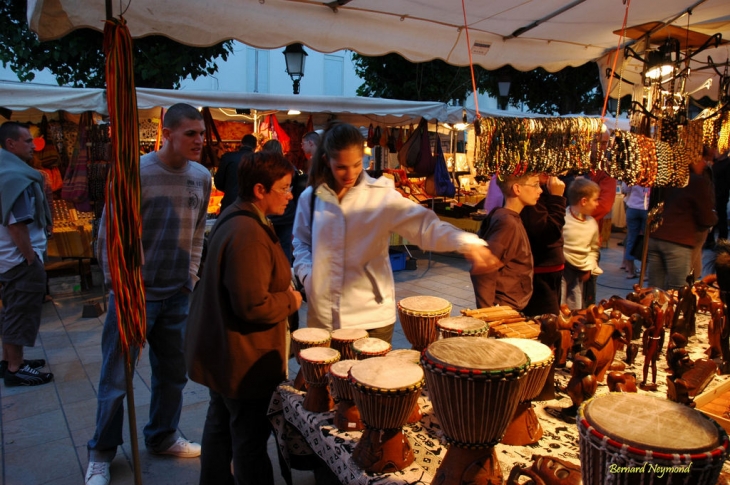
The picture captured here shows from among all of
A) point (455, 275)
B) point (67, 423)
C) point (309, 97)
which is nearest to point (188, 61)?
point (309, 97)

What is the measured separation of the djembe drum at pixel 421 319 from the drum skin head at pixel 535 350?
Result: 332 mm

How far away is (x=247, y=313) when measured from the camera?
1.92 meters

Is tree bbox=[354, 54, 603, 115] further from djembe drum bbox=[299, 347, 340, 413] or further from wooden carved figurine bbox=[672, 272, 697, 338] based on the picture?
djembe drum bbox=[299, 347, 340, 413]

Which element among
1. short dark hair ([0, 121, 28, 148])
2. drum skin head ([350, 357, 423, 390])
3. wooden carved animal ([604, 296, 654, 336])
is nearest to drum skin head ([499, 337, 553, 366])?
drum skin head ([350, 357, 423, 390])

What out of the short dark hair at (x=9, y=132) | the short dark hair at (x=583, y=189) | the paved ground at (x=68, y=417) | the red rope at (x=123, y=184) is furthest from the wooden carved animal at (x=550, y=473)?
the short dark hair at (x=9, y=132)

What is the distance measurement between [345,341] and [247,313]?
39 cm

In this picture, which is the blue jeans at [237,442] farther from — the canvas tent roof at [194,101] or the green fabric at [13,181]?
the canvas tent roof at [194,101]

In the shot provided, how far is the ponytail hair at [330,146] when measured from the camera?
220 centimetres

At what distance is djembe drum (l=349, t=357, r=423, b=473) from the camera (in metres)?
1.48

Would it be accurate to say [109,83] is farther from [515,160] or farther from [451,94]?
[451,94]

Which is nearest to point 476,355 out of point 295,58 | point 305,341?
point 305,341

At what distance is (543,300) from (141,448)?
2637 mm

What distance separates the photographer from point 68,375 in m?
4.19

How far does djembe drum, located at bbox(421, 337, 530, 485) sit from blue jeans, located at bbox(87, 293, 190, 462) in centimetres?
170
